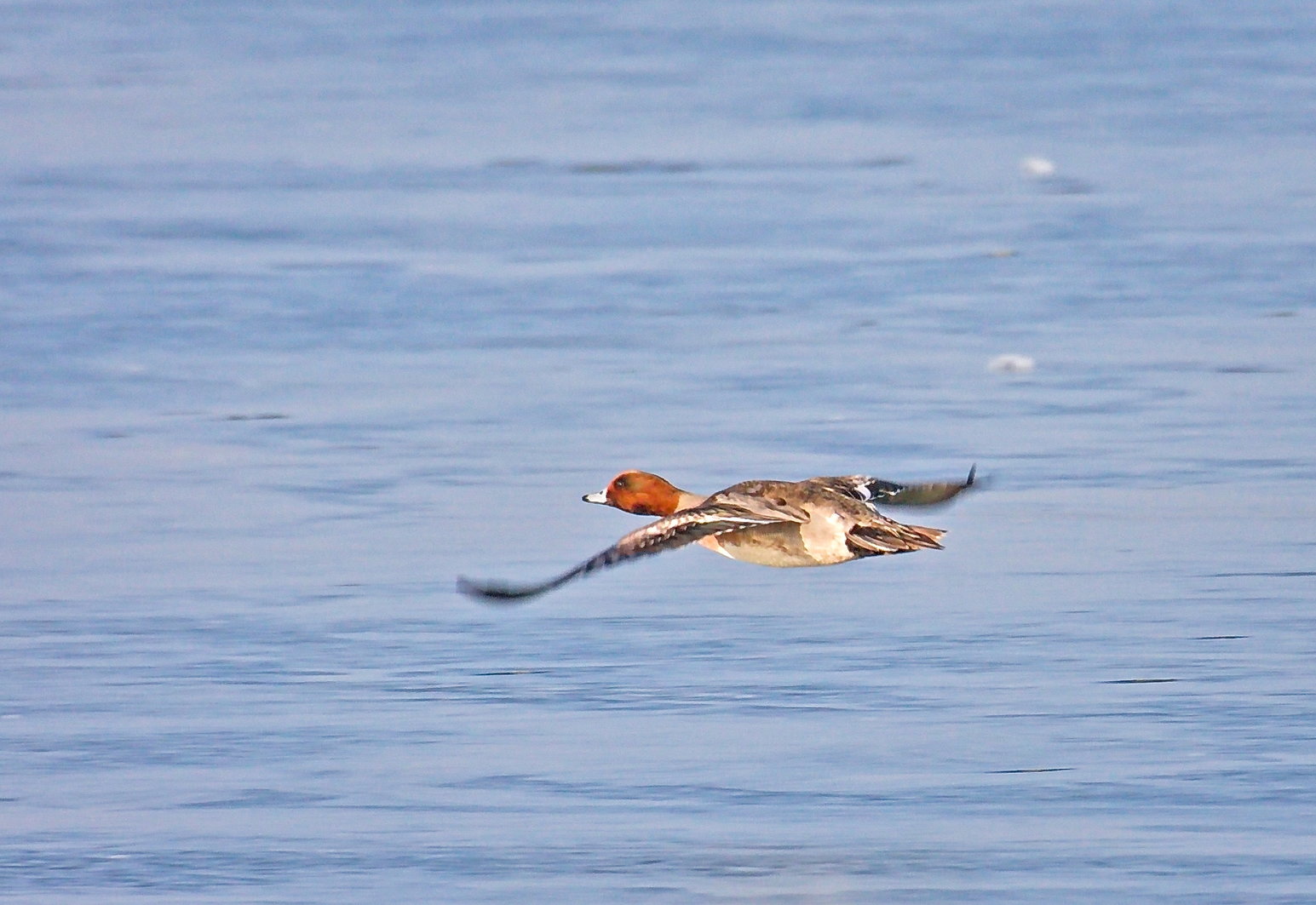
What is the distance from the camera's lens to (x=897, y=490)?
259 inches

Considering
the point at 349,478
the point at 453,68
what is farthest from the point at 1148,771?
the point at 453,68

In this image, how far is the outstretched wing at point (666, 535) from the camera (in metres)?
5.47

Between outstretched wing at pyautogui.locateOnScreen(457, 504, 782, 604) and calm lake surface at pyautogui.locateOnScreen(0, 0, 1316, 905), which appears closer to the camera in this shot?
calm lake surface at pyautogui.locateOnScreen(0, 0, 1316, 905)

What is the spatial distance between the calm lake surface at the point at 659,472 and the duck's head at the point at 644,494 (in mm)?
257

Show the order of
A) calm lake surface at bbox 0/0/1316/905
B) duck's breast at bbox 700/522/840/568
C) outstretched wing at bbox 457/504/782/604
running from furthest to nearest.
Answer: duck's breast at bbox 700/522/840/568, outstretched wing at bbox 457/504/782/604, calm lake surface at bbox 0/0/1316/905

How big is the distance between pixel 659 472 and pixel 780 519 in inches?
60.4

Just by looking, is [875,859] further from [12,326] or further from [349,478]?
[12,326]

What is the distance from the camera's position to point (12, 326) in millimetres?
9453

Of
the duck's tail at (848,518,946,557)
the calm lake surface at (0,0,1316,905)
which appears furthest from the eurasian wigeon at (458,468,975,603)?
the calm lake surface at (0,0,1316,905)

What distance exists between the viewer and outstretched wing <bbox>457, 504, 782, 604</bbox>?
547cm

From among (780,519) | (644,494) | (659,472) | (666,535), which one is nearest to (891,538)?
(780,519)

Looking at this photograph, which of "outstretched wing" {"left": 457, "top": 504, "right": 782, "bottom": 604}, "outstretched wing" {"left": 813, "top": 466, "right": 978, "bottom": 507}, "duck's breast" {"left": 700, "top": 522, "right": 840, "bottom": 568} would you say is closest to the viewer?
"outstretched wing" {"left": 457, "top": 504, "right": 782, "bottom": 604}

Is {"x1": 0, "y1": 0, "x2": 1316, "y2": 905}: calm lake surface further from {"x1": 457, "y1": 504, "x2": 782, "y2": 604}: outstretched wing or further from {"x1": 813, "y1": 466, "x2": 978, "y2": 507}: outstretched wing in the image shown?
{"x1": 457, "y1": 504, "x2": 782, "y2": 604}: outstretched wing

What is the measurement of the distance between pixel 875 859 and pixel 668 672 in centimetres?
117
